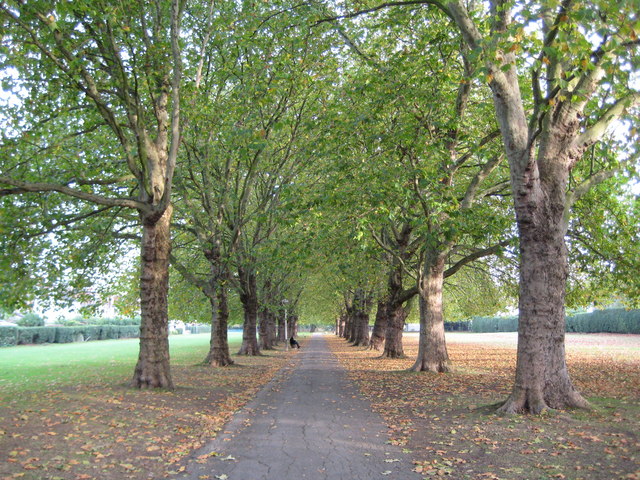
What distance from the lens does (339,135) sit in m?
11.9

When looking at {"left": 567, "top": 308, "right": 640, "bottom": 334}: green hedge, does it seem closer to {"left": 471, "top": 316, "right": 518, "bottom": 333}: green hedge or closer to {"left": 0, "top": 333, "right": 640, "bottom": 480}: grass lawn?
{"left": 471, "top": 316, "right": 518, "bottom": 333}: green hedge

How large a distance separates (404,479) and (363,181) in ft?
25.3

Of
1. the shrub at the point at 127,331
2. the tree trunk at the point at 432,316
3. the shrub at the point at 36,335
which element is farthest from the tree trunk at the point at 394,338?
the shrub at the point at 127,331

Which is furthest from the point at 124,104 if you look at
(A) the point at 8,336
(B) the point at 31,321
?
(B) the point at 31,321

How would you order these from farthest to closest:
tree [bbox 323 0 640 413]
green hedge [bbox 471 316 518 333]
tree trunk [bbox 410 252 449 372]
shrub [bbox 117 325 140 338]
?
green hedge [bbox 471 316 518 333] < shrub [bbox 117 325 140 338] < tree trunk [bbox 410 252 449 372] < tree [bbox 323 0 640 413]

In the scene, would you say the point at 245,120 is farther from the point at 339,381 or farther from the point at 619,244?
the point at 619,244

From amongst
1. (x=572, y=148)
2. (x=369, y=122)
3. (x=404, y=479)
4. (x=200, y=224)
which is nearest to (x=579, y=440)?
(x=404, y=479)

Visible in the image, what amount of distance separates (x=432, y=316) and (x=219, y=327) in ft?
26.1

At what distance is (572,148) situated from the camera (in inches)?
329

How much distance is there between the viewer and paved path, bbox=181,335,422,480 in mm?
5510

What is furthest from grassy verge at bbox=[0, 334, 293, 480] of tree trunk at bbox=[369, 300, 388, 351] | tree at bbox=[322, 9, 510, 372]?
tree trunk at bbox=[369, 300, 388, 351]

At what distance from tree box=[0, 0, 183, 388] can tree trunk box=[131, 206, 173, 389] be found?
0.07ft

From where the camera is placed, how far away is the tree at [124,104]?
31.7 ft

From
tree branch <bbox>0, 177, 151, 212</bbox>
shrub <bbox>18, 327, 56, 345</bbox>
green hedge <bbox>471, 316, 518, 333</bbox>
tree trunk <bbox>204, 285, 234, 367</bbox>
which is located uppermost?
tree branch <bbox>0, 177, 151, 212</bbox>
